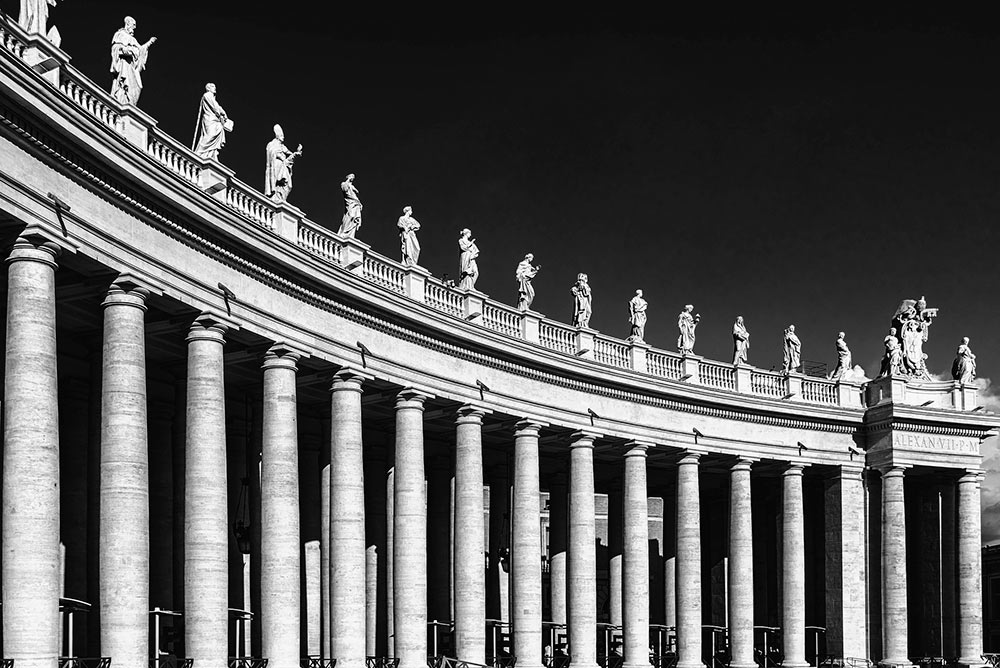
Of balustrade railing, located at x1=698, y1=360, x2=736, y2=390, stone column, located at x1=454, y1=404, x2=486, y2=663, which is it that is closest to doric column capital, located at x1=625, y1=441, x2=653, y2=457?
balustrade railing, located at x1=698, y1=360, x2=736, y2=390

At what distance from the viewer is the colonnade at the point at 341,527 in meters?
44.5

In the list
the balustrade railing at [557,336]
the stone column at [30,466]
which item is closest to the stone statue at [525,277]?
the balustrade railing at [557,336]

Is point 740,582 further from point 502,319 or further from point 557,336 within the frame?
point 502,319

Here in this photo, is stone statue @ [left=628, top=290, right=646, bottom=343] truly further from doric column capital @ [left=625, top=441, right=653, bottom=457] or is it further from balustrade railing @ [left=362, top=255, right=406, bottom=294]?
balustrade railing @ [left=362, top=255, right=406, bottom=294]

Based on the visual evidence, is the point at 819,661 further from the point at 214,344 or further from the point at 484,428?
the point at 214,344

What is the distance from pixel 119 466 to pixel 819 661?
6238 cm

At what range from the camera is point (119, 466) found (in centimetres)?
4953

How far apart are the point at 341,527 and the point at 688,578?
30704 millimetres

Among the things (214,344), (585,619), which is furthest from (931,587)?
(214,344)

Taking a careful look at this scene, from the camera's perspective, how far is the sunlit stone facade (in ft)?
157

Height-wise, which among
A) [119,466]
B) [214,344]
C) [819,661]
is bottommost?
[819,661]

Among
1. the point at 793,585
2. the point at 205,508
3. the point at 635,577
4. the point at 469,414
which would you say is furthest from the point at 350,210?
the point at 793,585

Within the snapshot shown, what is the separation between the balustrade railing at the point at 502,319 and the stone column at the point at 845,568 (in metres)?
28.9

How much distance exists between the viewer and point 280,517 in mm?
60219
